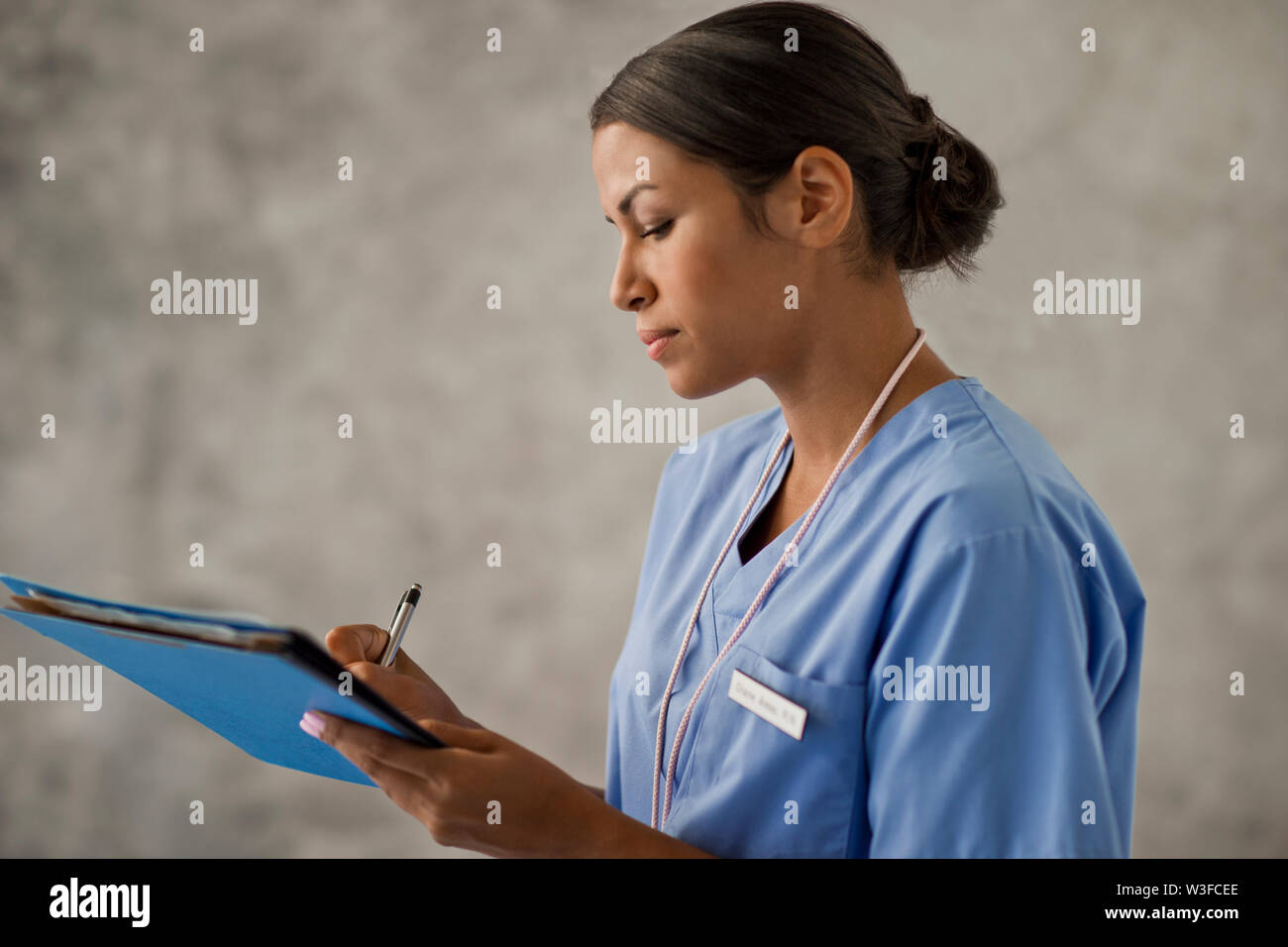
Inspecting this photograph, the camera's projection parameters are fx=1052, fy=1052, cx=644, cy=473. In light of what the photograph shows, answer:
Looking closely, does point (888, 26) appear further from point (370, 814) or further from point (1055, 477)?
point (370, 814)

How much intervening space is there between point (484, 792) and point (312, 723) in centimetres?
14

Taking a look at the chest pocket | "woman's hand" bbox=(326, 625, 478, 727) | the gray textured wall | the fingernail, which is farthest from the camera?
the gray textured wall

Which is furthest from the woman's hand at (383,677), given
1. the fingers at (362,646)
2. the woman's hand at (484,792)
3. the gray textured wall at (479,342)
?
the gray textured wall at (479,342)

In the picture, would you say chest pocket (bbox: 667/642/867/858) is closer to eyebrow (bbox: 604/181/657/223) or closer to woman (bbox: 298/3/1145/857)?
woman (bbox: 298/3/1145/857)

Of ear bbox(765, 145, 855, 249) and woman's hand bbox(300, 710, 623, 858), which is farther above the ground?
ear bbox(765, 145, 855, 249)

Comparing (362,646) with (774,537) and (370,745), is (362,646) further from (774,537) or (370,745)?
(774,537)

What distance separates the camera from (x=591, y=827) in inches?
33.0

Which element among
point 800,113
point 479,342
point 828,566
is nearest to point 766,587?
point 828,566

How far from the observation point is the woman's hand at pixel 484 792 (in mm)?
773

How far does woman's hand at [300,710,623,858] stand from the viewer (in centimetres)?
77

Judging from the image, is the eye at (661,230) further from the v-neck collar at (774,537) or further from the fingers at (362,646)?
the fingers at (362,646)

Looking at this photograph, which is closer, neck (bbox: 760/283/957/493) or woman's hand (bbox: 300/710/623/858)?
woman's hand (bbox: 300/710/623/858)

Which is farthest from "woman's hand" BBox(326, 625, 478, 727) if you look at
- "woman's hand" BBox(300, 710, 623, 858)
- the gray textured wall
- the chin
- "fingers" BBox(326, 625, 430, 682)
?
the gray textured wall

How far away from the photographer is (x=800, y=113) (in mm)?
921
